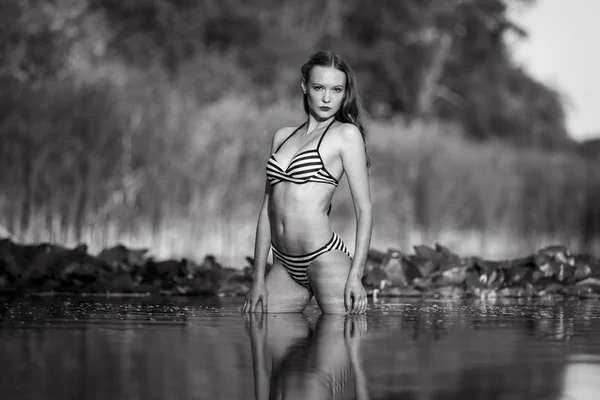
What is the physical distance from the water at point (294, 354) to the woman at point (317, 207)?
19 centimetres

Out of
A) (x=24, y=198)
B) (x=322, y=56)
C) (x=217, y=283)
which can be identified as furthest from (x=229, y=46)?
(x=322, y=56)

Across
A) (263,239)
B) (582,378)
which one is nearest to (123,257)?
(263,239)

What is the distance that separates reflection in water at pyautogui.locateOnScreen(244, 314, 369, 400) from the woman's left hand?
0.18ft

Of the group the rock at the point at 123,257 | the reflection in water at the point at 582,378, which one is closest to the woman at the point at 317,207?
the reflection in water at the point at 582,378

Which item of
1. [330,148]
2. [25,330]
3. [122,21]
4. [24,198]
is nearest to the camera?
[25,330]

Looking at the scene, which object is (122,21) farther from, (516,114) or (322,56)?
(322,56)

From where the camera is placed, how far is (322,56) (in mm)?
5875

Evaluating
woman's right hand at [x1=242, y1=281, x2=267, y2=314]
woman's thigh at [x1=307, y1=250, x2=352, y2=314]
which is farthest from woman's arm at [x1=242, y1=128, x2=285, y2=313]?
woman's thigh at [x1=307, y1=250, x2=352, y2=314]

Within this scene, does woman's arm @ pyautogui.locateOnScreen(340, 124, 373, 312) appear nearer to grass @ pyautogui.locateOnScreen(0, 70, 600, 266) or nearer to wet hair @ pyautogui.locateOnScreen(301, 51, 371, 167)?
wet hair @ pyautogui.locateOnScreen(301, 51, 371, 167)

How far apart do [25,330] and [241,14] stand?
24.9m

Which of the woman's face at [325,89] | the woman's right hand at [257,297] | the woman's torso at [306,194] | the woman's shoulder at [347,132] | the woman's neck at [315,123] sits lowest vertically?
the woman's right hand at [257,297]

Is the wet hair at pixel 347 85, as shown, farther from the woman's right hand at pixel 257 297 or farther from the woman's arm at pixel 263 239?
the woman's right hand at pixel 257 297

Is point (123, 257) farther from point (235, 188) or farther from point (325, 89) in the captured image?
point (235, 188)

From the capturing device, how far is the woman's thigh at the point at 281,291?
5914 millimetres
